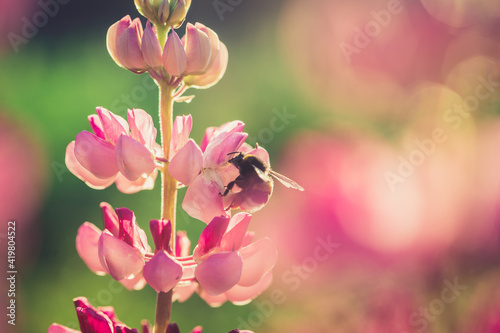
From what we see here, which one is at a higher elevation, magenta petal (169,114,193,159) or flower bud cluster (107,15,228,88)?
flower bud cluster (107,15,228,88)

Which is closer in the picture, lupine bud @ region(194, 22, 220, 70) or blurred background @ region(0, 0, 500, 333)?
lupine bud @ region(194, 22, 220, 70)

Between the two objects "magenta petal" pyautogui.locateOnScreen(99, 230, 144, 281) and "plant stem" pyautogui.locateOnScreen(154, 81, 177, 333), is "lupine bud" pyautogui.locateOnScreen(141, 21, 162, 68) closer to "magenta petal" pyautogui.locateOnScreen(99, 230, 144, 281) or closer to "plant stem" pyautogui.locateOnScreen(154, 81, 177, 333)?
"plant stem" pyautogui.locateOnScreen(154, 81, 177, 333)

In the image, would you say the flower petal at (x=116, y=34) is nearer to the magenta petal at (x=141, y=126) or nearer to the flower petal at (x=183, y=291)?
the magenta petal at (x=141, y=126)

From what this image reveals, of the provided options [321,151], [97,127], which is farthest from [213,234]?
[321,151]

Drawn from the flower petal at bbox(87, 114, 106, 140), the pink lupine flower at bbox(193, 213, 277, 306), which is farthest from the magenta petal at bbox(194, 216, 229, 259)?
the flower petal at bbox(87, 114, 106, 140)

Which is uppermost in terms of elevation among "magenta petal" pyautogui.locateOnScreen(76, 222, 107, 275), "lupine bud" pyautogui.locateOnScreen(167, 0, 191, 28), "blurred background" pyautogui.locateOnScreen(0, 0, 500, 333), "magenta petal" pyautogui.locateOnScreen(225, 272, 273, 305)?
"lupine bud" pyautogui.locateOnScreen(167, 0, 191, 28)

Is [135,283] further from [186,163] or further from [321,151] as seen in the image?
[321,151]

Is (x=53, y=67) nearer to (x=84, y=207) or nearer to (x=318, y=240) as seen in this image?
(x=84, y=207)
